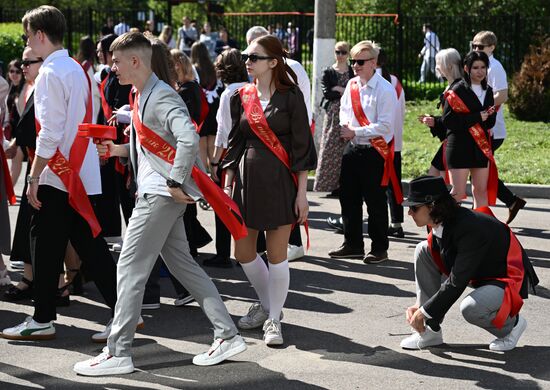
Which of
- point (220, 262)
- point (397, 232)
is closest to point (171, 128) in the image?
point (220, 262)

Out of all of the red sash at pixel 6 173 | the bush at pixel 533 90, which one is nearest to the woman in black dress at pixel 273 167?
the red sash at pixel 6 173

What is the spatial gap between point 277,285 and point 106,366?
1.19 meters

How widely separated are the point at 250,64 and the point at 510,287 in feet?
6.43

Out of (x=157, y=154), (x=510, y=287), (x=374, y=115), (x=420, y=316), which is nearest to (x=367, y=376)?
(x=420, y=316)

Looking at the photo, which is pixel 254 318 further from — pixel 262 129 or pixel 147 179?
pixel 147 179

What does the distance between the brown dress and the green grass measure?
6.48 meters

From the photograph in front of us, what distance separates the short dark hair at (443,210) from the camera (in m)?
6.11

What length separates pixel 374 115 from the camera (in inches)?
348

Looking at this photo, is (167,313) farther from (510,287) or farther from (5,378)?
(510,287)

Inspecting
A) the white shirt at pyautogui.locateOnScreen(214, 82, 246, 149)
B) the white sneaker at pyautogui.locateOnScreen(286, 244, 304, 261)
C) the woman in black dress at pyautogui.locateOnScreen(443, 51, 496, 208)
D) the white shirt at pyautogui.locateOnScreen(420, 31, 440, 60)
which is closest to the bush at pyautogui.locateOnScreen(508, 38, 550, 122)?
the white shirt at pyautogui.locateOnScreen(420, 31, 440, 60)

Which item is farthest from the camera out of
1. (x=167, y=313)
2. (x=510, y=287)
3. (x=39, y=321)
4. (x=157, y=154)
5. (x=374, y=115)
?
(x=374, y=115)

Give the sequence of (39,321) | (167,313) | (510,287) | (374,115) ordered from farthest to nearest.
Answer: (374,115) < (167,313) < (39,321) < (510,287)

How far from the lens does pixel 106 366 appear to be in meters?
5.94

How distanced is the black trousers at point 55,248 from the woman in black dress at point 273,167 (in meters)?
0.81
